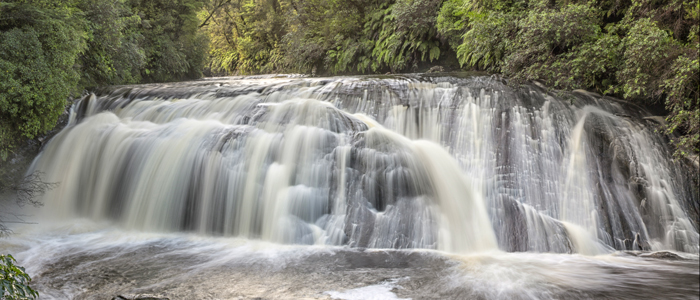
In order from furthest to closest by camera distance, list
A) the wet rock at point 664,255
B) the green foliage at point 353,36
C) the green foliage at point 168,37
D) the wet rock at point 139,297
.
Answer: the green foliage at point 168,37 → the green foliage at point 353,36 → the wet rock at point 664,255 → the wet rock at point 139,297

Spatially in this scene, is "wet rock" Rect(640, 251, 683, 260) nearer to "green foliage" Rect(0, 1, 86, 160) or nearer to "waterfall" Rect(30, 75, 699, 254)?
"waterfall" Rect(30, 75, 699, 254)

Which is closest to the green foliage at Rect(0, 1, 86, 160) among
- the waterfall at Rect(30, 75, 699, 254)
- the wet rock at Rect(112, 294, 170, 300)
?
the waterfall at Rect(30, 75, 699, 254)

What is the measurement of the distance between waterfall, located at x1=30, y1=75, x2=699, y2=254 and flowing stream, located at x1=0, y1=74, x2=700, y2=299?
0.03m

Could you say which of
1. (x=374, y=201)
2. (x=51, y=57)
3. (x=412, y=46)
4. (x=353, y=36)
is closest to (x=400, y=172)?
(x=374, y=201)

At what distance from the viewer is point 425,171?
23.8 feet

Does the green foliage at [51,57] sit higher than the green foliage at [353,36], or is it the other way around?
the green foliage at [353,36]

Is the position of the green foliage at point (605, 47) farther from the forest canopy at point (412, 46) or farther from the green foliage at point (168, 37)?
the green foliage at point (168, 37)

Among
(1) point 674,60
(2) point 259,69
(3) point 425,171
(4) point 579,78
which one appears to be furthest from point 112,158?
(2) point 259,69

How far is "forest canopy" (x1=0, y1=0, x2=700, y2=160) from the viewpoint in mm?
6934

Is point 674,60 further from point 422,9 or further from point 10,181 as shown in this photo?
point 10,181

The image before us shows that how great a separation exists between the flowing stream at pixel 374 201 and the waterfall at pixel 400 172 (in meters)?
0.03

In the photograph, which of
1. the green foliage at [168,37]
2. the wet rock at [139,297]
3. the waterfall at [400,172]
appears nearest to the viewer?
the wet rock at [139,297]

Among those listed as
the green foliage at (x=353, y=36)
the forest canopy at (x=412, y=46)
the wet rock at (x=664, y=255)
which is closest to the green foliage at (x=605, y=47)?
the forest canopy at (x=412, y=46)

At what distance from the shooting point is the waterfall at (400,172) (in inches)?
255
